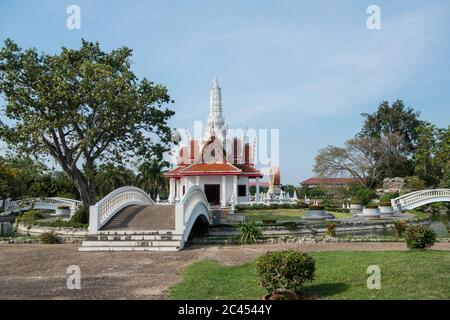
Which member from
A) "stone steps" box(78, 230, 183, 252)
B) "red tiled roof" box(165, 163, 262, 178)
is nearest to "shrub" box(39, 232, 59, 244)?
"stone steps" box(78, 230, 183, 252)

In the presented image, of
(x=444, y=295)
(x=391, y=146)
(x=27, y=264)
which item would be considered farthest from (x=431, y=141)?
(x=391, y=146)

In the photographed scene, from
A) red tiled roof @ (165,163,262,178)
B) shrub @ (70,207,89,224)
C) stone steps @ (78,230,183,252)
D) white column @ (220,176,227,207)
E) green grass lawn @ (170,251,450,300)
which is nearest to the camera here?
green grass lawn @ (170,251,450,300)

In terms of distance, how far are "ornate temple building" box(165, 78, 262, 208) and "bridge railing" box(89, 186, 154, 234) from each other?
12.8m

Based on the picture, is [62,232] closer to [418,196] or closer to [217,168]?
[217,168]

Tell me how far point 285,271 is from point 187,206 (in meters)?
11.1

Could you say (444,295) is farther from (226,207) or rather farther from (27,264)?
(226,207)

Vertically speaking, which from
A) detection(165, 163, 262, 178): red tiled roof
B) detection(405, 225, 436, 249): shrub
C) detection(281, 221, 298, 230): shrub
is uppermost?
detection(165, 163, 262, 178): red tiled roof

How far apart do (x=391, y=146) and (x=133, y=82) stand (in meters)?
43.2

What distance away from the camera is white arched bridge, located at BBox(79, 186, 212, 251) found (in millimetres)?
15953

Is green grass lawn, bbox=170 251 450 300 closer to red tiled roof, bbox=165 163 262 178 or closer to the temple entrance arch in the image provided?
red tiled roof, bbox=165 163 262 178

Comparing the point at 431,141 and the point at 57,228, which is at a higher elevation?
the point at 431,141

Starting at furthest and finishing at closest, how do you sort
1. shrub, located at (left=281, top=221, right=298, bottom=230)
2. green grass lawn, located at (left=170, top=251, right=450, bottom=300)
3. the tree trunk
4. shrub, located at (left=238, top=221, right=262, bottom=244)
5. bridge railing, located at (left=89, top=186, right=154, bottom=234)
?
the tree trunk → shrub, located at (left=281, top=221, right=298, bottom=230) → shrub, located at (left=238, top=221, right=262, bottom=244) → bridge railing, located at (left=89, top=186, right=154, bottom=234) → green grass lawn, located at (left=170, top=251, right=450, bottom=300)

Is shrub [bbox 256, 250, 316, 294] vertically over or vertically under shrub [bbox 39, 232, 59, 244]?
over
